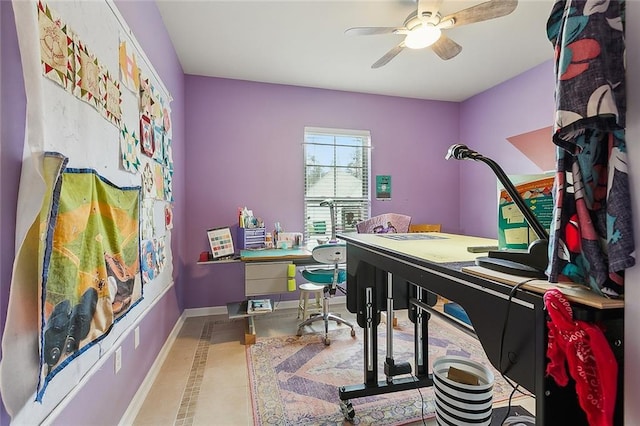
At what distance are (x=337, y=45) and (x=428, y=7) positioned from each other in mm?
1027

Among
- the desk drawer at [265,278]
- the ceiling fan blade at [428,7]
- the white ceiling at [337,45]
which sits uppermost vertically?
the white ceiling at [337,45]

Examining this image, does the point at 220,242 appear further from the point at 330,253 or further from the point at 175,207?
the point at 330,253

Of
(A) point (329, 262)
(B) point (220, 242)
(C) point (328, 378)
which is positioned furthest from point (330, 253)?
(B) point (220, 242)

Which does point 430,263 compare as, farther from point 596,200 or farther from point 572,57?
point 572,57

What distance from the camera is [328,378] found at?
2.03m

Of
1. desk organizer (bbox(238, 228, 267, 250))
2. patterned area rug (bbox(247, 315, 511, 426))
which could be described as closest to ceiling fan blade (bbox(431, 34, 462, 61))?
patterned area rug (bbox(247, 315, 511, 426))

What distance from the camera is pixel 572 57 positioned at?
0.58 metres

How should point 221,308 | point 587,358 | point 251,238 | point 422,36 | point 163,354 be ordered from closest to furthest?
1. point 587,358
2. point 422,36
3. point 163,354
4. point 251,238
5. point 221,308

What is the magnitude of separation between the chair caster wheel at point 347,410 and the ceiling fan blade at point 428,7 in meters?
2.41

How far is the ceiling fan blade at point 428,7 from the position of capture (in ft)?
5.91

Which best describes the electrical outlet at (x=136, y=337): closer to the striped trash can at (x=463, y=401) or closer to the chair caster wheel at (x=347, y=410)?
the chair caster wheel at (x=347, y=410)

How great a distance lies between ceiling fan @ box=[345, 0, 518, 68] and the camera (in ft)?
5.78

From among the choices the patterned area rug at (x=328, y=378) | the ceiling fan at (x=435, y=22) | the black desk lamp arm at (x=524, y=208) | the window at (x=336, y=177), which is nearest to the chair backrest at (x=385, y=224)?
the window at (x=336, y=177)

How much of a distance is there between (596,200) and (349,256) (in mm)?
1312
